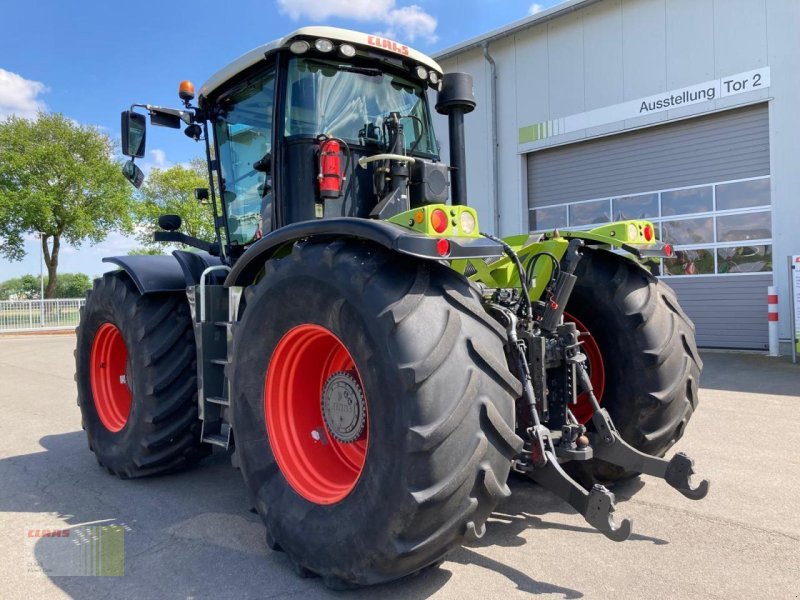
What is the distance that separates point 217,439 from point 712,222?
33.0 ft

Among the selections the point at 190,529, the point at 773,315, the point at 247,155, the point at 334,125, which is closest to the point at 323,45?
the point at 334,125

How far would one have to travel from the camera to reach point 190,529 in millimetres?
3426

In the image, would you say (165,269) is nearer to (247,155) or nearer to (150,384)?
(150,384)

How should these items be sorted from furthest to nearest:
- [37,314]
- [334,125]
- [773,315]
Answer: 1. [37,314]
2. [773,315]
3. [334,125]

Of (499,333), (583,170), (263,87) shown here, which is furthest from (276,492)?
(583,170)

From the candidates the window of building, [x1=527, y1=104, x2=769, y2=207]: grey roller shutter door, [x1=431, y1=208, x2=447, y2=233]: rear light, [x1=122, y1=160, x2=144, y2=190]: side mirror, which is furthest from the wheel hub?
[x1=527, y1=104, x2=769, y2=207]: grey roller shutter door

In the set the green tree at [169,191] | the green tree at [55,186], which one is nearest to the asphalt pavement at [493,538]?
the green tree at [55,186]

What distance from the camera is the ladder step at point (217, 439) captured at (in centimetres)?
352

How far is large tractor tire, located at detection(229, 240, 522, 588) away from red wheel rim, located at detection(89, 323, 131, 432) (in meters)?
2.07

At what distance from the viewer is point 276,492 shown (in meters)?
2.96

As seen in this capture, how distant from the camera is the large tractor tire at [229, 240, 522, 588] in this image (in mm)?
2311

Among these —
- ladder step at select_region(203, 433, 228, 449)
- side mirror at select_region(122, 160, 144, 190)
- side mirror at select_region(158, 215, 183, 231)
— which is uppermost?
side mirror at select_region(122, 160, 144, 190)
